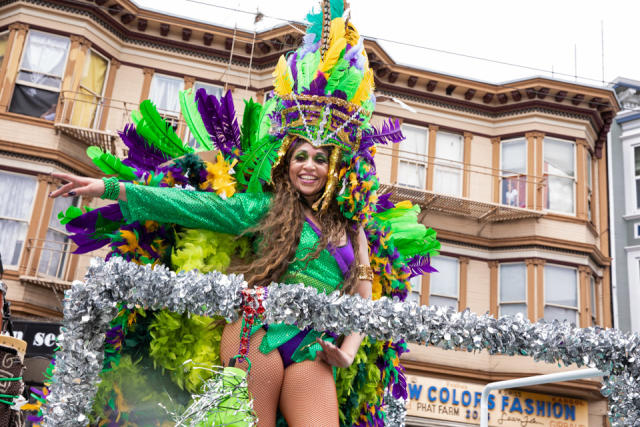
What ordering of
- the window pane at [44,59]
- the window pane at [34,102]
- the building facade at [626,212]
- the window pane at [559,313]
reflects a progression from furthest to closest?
the building facade at [626,212], the window pane at [559,313], the window pane at [44,59], the window pane at [34,102]

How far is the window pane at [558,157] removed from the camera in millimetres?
13354

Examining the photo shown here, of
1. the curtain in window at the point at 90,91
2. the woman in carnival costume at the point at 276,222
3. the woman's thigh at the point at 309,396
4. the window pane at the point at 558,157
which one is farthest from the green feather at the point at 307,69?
the window pane at the point at 558,157

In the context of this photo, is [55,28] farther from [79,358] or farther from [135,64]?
[79,358]

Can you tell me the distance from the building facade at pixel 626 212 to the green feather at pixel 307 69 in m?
13.1

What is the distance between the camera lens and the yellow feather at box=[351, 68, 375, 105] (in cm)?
261

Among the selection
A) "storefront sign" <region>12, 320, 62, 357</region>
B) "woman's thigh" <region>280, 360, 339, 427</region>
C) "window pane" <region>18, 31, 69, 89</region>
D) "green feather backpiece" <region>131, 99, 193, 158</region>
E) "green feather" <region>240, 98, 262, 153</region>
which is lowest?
"woman's thigh" <region>280, 360, 339, 427</region>

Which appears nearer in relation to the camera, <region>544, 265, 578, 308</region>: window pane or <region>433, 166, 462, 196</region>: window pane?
<region>544, 265, 578, 308</region>: window pane

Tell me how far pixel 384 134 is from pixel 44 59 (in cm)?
1016

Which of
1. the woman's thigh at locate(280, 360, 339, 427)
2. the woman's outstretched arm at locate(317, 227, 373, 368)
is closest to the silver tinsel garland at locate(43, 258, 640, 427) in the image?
the woman's outstretched arm at locate(317, 227, 373, 368)

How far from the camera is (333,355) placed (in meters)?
2.18

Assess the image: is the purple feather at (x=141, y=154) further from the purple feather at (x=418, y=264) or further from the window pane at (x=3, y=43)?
the window pane at (x=3, y=43)

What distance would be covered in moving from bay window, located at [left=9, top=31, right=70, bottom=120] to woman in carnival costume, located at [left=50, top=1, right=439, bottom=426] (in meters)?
9.35

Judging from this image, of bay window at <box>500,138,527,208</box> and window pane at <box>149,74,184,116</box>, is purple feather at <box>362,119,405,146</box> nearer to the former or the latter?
window pane at <box>149,74,184,116</box>

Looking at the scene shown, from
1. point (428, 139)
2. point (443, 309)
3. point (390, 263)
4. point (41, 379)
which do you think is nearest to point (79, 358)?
point (443, 309)
